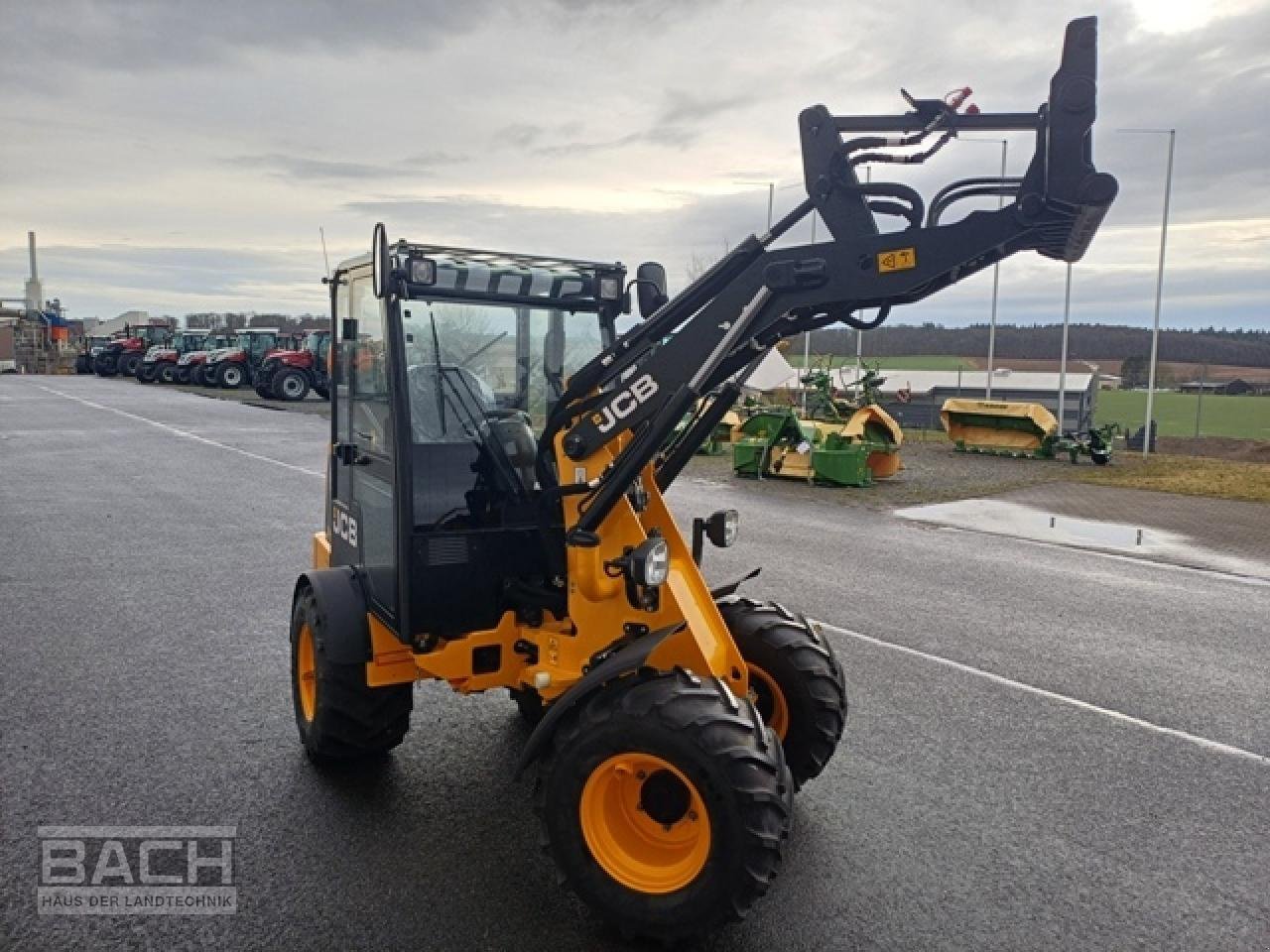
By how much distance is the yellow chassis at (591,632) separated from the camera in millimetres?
4031

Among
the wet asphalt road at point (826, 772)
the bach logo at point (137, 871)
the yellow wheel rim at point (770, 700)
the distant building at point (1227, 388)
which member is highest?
the distant building at point (1227, 388)

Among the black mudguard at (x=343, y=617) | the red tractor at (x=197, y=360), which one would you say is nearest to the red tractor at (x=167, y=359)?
the red tractor at (x=197, y=360)

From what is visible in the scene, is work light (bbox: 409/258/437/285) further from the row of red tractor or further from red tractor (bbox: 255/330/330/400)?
red tractor (bbox: 255/330/330/400)

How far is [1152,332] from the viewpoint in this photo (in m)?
21.8

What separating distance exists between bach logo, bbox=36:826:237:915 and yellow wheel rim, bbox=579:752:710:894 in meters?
1.43

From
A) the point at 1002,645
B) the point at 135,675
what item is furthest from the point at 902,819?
the point at 135,675

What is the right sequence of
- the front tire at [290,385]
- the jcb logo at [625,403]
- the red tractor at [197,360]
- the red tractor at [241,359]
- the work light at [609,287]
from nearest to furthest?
the jcb logo at [625,403], the work light at [609,287], the front tire at [290,385], the red tractor at [241,359], the red tractor at [197,360]

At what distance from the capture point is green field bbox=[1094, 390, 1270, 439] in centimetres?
3400

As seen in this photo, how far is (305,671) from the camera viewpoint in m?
5.23

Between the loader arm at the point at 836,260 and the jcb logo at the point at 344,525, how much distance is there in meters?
1.55

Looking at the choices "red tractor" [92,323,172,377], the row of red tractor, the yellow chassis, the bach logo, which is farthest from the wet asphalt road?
"red tractor" [92,323,172,377]

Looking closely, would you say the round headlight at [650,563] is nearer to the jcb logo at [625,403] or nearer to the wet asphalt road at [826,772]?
the jcb logo at [625,403]

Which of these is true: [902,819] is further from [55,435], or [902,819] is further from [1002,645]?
[55,435]

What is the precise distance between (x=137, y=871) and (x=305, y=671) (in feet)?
4.41
